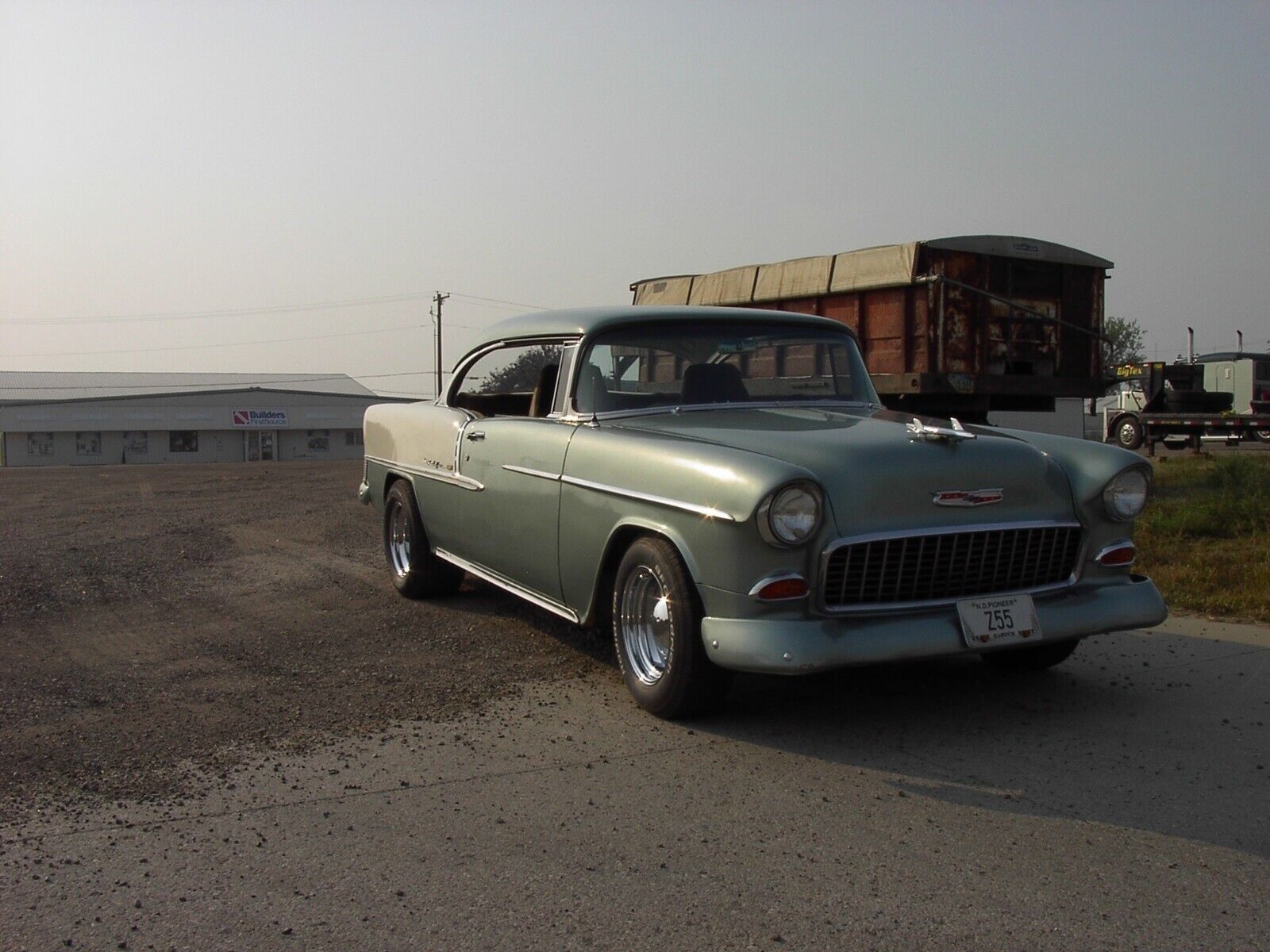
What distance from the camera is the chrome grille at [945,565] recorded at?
157 inches

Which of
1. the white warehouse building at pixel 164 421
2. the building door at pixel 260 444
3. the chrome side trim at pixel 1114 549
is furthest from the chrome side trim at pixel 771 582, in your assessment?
the building door at pixel 260 444

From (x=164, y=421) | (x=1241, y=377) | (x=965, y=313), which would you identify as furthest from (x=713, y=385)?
(x=164, y=421)

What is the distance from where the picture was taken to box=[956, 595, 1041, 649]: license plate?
405 centimetres

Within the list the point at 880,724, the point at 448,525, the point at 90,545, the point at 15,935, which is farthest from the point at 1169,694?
the point at 90,545

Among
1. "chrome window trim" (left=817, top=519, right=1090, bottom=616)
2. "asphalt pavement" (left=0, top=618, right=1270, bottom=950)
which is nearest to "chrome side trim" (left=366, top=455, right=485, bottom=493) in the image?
"asphalt pavement" (left=0, top=618, right=1270, bottom=950)

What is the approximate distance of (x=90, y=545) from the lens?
9156 mm

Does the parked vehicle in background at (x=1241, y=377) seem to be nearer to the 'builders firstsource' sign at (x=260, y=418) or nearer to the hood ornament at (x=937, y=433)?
the hood ornament at (x=937, y=433)

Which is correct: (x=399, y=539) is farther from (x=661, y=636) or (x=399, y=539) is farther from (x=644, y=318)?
(x=661, y=636)

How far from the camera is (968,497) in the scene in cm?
415

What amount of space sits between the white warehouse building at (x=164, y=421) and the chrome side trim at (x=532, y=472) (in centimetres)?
5397

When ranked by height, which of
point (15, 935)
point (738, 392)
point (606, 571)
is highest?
point (738, 392)

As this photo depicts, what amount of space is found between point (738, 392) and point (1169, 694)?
2.18 meters

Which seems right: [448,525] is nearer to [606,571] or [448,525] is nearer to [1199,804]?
[606,571]

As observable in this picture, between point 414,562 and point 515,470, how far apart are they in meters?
1.59
